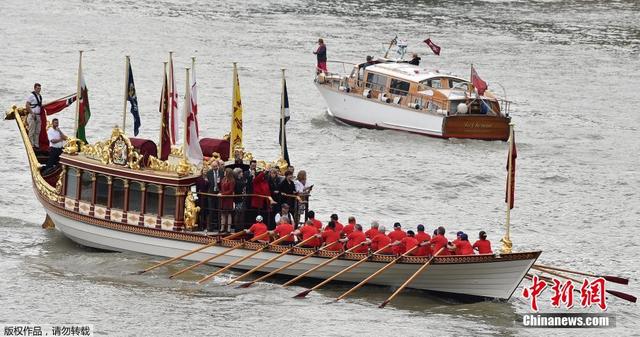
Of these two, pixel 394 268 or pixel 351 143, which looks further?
pixel 351 143

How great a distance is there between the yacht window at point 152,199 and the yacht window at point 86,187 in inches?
81.2

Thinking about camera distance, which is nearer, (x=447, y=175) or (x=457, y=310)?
(x=457, y=310)

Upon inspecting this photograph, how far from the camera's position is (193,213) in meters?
38.9

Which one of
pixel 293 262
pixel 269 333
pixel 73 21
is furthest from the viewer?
pixel 73 21

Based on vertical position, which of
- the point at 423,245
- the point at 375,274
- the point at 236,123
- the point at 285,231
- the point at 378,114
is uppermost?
the point at 236,123

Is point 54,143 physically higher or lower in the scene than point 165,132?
lower

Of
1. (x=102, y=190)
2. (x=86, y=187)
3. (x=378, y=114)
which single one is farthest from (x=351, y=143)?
(x=102, y=190)

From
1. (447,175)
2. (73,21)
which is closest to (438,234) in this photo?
(447,175)

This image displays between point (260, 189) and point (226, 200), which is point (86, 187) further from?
point (260, 189)

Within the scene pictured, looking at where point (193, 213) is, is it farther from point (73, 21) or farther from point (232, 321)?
point (73, 21)

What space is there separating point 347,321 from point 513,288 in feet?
13.5

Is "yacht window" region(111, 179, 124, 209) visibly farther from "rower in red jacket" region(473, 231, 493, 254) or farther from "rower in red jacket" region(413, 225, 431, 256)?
"rower in red jacket" region(473, 231, 493, 254)

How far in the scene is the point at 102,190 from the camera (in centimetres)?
4047

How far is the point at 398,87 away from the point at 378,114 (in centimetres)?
148
